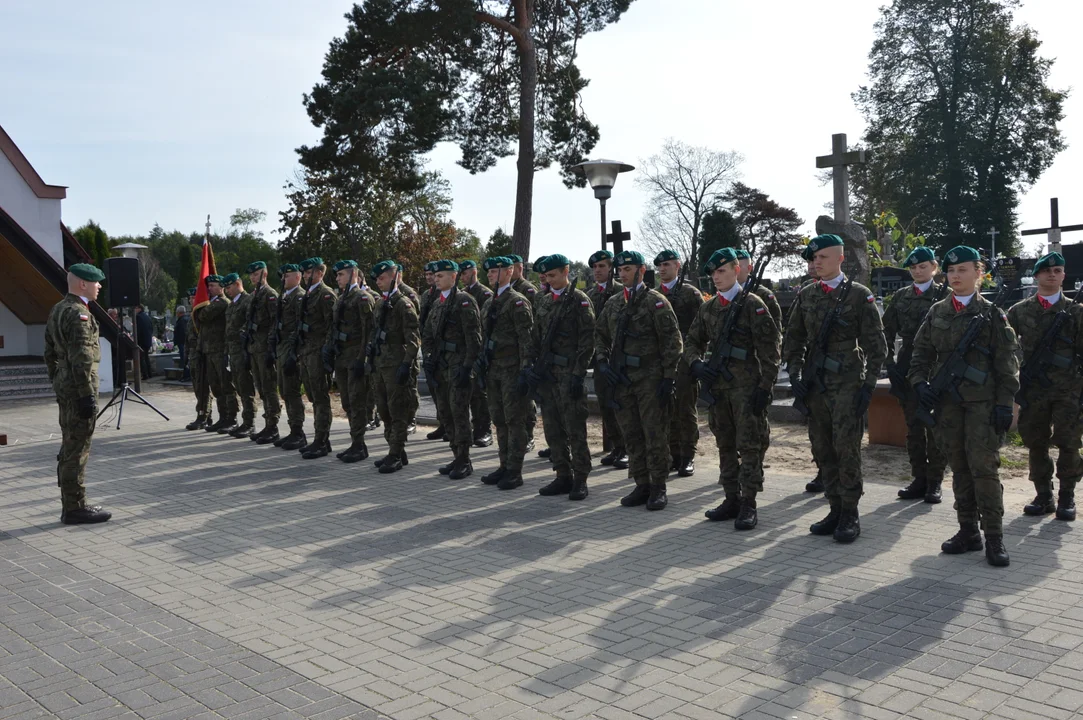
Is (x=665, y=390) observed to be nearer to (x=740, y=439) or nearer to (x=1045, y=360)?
(x=740, y=439)

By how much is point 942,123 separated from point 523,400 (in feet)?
128

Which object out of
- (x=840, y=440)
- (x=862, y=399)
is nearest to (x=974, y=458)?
(x=862, y=399)

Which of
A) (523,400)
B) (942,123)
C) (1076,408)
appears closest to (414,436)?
(523,400)

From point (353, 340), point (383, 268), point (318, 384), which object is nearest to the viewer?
Answer: point (383, 268)

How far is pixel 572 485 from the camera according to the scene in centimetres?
866

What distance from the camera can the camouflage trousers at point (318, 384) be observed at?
36.3 feet

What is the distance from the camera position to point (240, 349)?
12.9m

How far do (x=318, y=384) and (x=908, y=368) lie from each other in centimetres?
644

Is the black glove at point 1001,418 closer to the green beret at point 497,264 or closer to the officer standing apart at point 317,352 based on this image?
the green beret at point 497,264

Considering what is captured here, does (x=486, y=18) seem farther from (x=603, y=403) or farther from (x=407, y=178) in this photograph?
(x=603, y=403)

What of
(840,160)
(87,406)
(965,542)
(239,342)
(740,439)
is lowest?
(965,542)

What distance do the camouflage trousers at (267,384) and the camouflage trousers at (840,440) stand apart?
300 inches

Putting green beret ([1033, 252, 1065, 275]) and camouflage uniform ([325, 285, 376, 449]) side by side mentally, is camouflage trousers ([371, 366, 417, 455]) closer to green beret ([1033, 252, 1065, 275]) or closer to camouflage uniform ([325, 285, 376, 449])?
camouflage uniform ([325, 285, 376, 449])

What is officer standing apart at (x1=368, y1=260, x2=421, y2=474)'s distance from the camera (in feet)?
33.0
